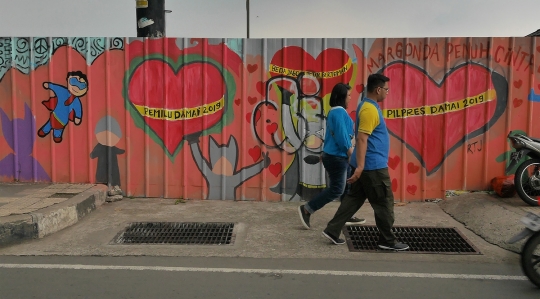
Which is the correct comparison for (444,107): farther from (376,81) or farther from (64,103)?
(64,103)

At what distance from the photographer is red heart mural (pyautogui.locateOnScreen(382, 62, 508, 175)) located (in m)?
6.99

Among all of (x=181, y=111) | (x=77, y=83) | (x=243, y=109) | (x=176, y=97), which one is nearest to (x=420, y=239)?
(x=243, y=109)

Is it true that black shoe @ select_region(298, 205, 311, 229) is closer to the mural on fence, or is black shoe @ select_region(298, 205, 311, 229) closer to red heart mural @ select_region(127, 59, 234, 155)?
the mural on fence

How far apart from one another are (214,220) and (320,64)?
110 inches

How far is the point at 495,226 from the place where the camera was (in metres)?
5.71

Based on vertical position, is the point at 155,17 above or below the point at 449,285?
above

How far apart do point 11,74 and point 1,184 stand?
67.8 inches

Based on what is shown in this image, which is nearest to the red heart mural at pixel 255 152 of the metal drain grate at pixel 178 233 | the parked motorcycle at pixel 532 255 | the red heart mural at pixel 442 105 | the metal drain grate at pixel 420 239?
the metal drain grate at pixel 178 233

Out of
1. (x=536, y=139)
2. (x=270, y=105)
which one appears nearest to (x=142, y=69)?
(x=270, y=105)

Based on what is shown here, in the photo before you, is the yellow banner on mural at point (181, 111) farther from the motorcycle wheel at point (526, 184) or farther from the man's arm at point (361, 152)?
the motorcycle wheel at point (526, 184)

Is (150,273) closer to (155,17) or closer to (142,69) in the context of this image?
(142,69)

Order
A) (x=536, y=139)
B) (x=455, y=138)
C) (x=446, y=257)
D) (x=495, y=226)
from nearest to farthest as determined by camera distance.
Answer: (x=446, y=257), (x=495, y=226), (x=536, y=139), (x=455, y=138)

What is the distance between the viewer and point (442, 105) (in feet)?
23.1

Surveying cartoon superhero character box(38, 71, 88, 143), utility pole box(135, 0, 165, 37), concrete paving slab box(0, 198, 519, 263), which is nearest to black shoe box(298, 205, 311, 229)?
concrete paving slab box(0, 198, 519, 263)
